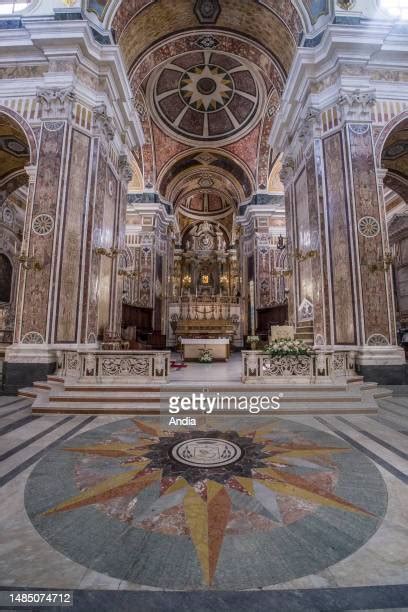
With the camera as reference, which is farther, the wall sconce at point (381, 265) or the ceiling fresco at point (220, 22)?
the ceiling fresco at point (220, 22)

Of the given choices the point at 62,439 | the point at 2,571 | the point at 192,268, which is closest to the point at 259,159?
the point at 192,268

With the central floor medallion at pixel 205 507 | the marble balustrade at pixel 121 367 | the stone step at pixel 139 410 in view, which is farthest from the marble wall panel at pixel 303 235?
the central floor medallion at pixel 205 507

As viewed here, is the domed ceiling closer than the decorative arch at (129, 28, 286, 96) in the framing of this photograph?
No

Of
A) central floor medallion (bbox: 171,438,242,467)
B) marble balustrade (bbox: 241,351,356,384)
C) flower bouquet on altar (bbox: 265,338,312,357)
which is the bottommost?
central floor medallion (bbox: 171,438,242,467)

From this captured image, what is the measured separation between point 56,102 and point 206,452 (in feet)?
32.5

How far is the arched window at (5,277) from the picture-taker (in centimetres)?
1591

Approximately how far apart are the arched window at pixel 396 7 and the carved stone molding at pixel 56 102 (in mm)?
10154

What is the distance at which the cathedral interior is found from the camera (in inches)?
75.7

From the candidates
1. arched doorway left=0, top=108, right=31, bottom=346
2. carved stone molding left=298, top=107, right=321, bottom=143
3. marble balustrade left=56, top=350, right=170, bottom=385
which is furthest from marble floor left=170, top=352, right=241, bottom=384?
carved stone molding left=298, top=107, right=321, bottom=143

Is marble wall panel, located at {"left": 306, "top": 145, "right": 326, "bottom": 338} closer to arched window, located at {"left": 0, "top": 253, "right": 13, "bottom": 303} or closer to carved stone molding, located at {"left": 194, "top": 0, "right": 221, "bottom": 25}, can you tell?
carved stone molding, located at {"left": 194, "top": 0, "right": 221, "bottom": 25}

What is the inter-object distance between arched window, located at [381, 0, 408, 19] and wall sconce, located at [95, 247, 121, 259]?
11.6 metres

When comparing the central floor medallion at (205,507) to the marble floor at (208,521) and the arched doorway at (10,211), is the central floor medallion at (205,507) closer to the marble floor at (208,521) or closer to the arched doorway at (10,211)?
the marble floor at (208,521)

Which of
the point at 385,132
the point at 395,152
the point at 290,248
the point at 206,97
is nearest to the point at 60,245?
the point at 290,248

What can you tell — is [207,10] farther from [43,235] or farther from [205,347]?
[205,347]
